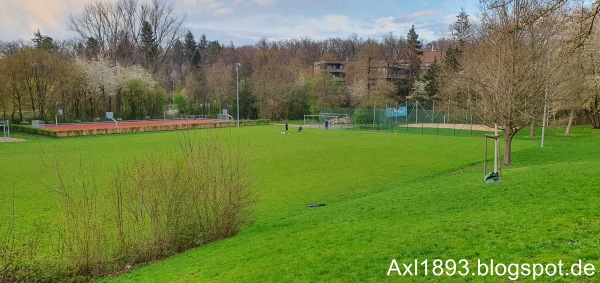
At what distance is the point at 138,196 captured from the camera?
8.77m

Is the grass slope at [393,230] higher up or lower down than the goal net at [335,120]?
lower down

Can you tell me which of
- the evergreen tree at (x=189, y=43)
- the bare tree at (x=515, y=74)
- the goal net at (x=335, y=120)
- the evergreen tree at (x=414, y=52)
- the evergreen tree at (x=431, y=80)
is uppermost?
the evergreen tree at (x=189, y=43)

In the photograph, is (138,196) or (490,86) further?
(490,86)

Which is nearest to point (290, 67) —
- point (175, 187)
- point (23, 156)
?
point (23, 156)

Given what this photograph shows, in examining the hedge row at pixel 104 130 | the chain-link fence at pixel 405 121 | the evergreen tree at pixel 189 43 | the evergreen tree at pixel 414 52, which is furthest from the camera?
the evergreen tree at pixel 189 43

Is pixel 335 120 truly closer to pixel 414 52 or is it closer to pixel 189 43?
pixel 414 52

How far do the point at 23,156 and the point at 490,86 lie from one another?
26.7 meters

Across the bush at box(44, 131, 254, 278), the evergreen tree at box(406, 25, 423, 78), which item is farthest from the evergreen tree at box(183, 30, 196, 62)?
the bush at box(44, 131, 254, 278)

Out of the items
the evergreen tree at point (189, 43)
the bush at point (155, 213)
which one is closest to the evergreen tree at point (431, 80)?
the bush at point (155, 213)

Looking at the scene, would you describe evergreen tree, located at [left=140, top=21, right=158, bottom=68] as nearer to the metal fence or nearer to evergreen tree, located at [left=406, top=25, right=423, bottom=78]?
the metal fence

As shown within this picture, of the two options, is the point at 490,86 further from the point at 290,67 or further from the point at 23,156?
the point at 290,67

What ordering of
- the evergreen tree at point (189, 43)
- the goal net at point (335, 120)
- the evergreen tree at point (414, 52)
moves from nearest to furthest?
the goal net at point (335, 120) → the evergreen tree at point (414, 52) → the evergreen tree at point (189, 43)

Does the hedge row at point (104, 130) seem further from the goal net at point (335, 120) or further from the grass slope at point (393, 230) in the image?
the grass slope at point (393, 230)

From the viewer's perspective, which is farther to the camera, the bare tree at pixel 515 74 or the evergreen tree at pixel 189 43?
the evergreen tree at pixel 189 43
